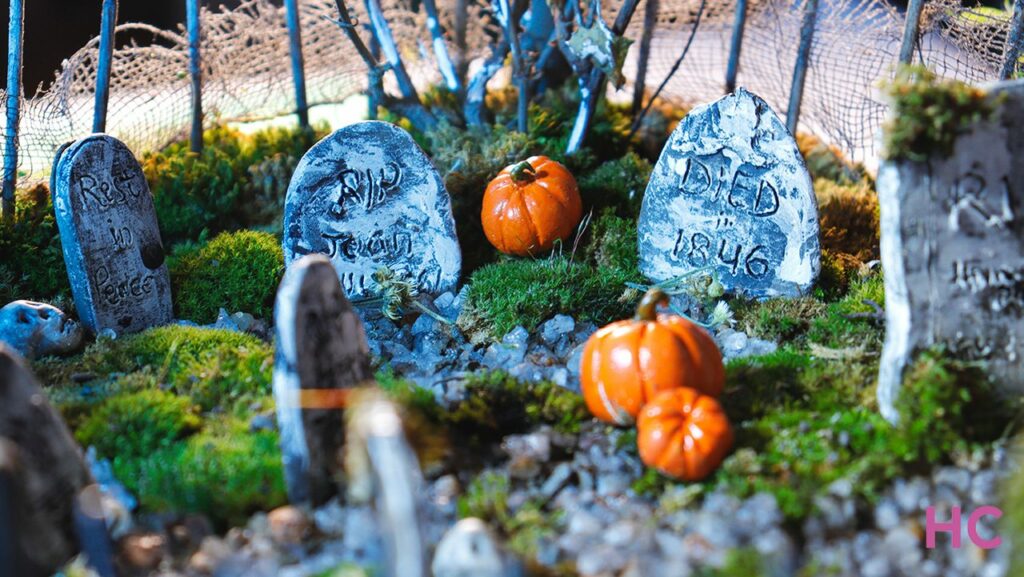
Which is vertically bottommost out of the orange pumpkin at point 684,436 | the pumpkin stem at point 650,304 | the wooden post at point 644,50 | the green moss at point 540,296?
the green moss at point 540,296

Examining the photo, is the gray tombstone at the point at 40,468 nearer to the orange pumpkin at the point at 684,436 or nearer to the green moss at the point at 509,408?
the green moss at the point at 509,408

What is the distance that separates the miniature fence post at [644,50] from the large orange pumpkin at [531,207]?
7.32 ft

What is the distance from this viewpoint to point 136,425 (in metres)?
3.80

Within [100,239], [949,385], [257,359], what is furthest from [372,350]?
[949,385]

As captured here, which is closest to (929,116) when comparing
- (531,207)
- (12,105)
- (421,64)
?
(531,207)

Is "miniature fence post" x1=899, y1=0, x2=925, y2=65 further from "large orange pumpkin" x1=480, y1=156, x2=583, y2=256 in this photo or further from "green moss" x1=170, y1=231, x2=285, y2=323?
"green moss" x1=170, y1=231, x2=285, y2=323

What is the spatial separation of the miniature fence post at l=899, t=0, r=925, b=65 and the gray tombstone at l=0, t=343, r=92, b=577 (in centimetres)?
516

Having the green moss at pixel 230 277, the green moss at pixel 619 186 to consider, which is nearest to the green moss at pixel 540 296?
the green moss at pixel 619 186

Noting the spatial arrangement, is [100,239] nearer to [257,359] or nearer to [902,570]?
[257,359]

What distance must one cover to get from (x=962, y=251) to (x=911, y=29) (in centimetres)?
289

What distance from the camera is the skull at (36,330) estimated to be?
15.6 feet

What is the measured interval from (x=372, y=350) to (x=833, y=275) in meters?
2.65

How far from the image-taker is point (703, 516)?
3072 millimetres

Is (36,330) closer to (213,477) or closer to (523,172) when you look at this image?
(213,477)
